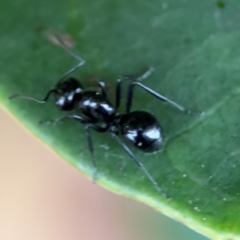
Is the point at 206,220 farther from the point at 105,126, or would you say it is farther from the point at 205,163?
the point at 105,126

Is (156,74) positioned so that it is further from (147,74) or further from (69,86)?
(69,86)

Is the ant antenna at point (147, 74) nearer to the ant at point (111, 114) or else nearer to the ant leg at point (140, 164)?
the ant at point (111, 114)

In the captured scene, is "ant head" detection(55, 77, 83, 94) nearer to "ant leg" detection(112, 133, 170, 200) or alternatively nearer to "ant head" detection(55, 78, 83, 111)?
"ant head" detection(55, 78, 83, 111)

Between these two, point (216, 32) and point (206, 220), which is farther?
point (216, 32)

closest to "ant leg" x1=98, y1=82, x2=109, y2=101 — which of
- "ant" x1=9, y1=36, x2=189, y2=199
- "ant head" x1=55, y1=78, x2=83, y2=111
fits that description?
"ant" x1=9, y1=36, x2=189, y2=199

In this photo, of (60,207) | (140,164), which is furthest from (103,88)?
(60,207)

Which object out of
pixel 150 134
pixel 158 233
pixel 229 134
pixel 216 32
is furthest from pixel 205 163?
pixel 158 233

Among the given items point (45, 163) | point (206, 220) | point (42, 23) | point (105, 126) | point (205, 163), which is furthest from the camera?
point (45, 163)

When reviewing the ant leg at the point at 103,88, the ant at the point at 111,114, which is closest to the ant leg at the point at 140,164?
the ant at the point at 111,114
